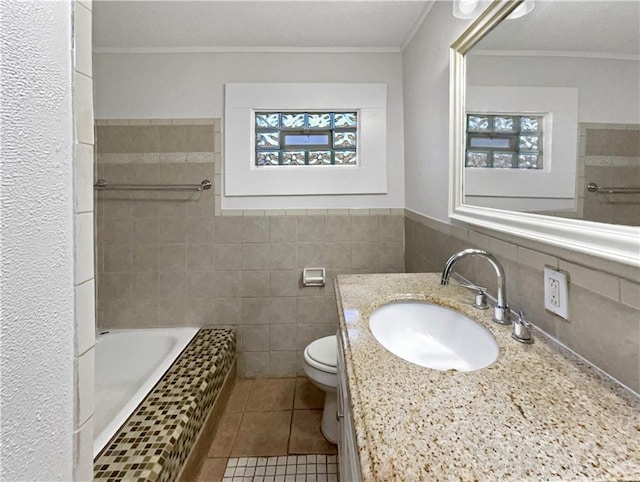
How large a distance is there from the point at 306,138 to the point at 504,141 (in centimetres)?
142

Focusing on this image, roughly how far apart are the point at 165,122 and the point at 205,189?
0.51m

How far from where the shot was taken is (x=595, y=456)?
20.4 inches

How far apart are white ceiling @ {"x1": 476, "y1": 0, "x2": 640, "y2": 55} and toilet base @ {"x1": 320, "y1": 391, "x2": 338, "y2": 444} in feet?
5.33

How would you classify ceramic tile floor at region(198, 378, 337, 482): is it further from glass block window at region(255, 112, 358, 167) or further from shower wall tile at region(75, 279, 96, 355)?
glass block window at region(255, 112, 358, 167)

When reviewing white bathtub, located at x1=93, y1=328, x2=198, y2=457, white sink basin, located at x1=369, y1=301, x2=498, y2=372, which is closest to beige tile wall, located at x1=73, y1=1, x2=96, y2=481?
white sink basin, located at x1=369, y1=301, x2=498, y2=372

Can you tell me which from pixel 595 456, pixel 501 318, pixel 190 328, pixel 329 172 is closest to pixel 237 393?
pixel 190 328

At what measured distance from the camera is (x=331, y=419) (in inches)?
70.6

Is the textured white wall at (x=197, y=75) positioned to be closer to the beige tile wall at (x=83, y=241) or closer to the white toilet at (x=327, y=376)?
the white toilet at (x=327, y=376)

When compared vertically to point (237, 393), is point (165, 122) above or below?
above

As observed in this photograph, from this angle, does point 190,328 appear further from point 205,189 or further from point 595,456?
point 595,456

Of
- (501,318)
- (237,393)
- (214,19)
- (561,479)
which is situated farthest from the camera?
(237,393)

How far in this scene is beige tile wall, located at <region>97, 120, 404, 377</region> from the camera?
234 cm

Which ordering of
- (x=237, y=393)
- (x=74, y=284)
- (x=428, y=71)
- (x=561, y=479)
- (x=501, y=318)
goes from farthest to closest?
(x=237, y=393) → (x=428, y=71) → (x=501, y=318) → (x=74, y=284) → (x=561, y=479)

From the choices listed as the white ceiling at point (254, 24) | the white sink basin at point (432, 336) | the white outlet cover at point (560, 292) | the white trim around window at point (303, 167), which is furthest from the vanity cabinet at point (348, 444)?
the white ceiling at point (254, 24)
